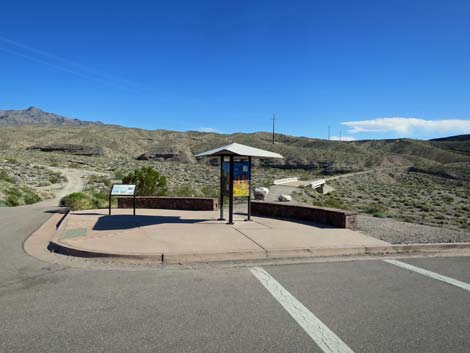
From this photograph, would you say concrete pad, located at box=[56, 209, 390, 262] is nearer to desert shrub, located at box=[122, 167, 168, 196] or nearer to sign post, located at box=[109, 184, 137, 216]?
sign post, located at box=[109, 184, 137, 216]

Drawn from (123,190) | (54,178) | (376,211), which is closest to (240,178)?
(123,190)

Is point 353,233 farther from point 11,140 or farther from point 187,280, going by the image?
point 11,140

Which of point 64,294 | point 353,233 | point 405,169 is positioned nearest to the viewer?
point 64,294

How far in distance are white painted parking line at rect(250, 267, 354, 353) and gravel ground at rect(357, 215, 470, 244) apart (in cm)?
429

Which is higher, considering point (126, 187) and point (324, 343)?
point (126, 187)

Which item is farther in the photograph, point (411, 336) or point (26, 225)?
point (26, 225)

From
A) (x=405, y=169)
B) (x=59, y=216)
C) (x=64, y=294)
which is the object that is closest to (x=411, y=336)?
(x=64, y=294)

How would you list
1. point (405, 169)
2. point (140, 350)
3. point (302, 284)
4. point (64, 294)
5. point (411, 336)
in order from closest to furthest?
point (140, 350) → point (411, 336) → point (64, 294) → point (302, 284) → point (405, 169)

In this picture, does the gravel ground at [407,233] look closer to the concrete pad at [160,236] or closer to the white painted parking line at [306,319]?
the concrete pad at [160,236]

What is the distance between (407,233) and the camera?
9.94 metres

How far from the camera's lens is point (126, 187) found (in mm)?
12406

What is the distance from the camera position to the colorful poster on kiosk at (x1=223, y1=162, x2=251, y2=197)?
1115cm

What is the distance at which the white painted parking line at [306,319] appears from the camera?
3896 mm

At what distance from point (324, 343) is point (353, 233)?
6.13m
